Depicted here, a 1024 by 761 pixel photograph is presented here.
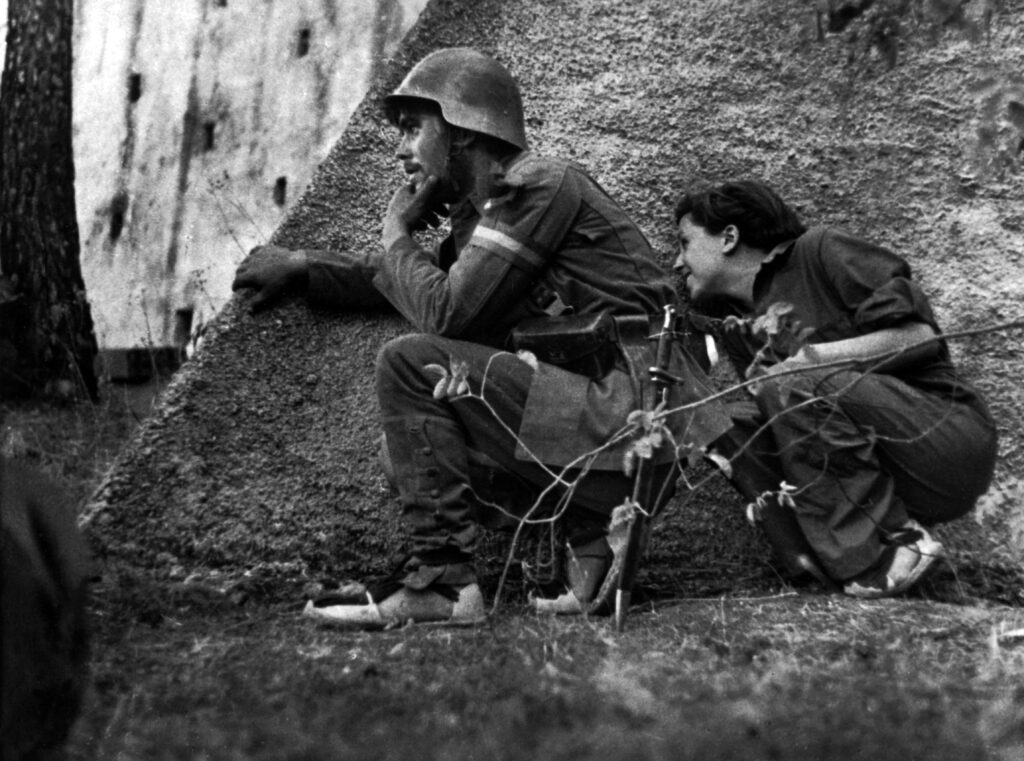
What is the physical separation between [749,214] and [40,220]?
495 cm

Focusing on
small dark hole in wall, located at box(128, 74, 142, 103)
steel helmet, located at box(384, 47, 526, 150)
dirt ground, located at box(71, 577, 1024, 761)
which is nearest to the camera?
dirt ground, located at box(71, 577, 1024, 761)

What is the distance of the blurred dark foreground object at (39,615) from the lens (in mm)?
3195

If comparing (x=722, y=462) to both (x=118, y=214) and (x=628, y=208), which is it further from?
(x=118, y=214)

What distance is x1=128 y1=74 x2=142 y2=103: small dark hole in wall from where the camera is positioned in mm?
13102

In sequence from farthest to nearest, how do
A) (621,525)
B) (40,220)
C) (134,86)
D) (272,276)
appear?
1. (134,86)
2. (40,220)
3. (272,276)
4. (621,525)

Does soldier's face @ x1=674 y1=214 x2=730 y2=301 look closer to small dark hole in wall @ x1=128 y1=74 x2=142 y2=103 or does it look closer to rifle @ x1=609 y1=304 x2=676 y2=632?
rifle @ x1=609 y1=304 x2=676 y2=632

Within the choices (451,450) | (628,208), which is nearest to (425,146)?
(451,450)

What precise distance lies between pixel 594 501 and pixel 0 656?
2171 millimetres

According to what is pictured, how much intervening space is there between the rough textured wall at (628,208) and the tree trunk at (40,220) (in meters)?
3.31

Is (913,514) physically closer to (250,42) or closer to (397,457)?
(397,457)

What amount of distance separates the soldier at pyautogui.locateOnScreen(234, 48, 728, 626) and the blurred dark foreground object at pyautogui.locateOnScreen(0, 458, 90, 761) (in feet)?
4.88

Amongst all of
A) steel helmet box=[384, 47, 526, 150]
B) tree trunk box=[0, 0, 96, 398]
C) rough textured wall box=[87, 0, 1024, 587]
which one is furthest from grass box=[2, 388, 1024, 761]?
tree trunk box=[0, 0, 96, 398]

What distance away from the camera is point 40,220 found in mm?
9305

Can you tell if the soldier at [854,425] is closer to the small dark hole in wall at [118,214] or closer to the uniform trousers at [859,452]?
the uniform trousers at [859,452]
